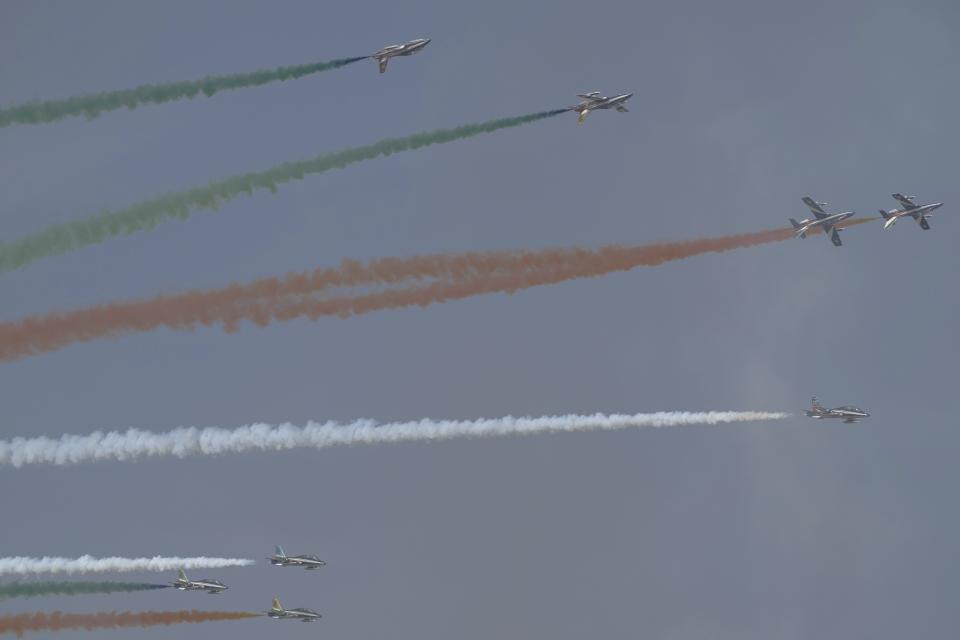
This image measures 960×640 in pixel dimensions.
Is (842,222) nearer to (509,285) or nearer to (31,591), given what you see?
(509,285)

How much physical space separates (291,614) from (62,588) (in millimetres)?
34417

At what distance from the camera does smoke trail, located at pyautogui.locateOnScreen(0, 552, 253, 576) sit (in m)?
92.4

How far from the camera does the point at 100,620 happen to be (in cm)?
9800

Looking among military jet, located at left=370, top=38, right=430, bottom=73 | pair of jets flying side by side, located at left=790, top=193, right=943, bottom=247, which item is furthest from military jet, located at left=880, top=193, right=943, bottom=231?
military jet, located at left=370, top=38, right=430, bottom=73

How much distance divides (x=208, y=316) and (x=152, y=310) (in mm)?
3096

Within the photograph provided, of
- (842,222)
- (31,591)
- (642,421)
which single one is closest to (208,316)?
(31,591)

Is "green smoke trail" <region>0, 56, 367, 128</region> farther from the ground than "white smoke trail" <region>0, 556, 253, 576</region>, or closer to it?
farther from the ground

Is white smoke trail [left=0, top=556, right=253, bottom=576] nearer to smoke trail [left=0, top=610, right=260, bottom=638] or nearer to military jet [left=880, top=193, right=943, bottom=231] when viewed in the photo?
smoke trail [left=0, top=610, right=260, bottom=638]

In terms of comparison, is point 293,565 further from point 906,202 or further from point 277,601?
point 906,202

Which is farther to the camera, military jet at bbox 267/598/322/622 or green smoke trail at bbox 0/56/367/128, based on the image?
military jet at bbox 267/598/322/622

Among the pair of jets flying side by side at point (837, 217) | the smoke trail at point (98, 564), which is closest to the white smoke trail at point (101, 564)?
the smoke trail at point (98, 564)

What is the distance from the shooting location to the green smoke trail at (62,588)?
8931cm

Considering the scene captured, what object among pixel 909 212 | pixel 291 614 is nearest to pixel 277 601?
pixel 291 614

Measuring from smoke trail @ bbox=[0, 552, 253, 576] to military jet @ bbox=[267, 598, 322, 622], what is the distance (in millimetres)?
11949
